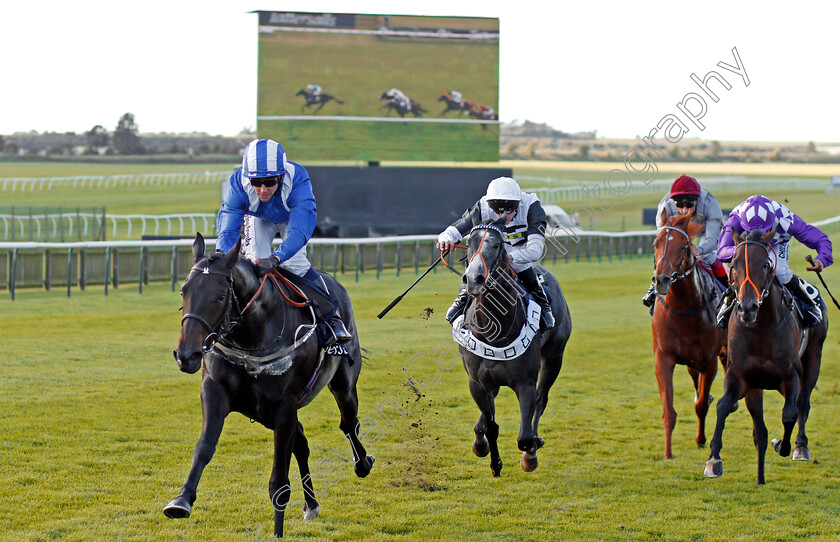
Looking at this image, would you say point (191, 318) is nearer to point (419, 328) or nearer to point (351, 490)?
point (351, 490)

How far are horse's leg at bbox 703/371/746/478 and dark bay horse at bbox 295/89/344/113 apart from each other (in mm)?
19799

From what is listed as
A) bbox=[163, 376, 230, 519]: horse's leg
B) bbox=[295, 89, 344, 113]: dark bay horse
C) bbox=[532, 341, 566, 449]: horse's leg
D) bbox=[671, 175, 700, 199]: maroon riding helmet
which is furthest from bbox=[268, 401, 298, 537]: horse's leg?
bbox=[295, 89, 344, 113]: dark bay horse

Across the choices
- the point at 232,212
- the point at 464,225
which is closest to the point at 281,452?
the point at 232,212

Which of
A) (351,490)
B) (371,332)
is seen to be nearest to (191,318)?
(351,490)

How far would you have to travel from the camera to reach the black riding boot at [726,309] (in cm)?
671

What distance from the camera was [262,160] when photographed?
5035mm

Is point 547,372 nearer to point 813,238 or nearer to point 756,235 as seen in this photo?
point 756,235

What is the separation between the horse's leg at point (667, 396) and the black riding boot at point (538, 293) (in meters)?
1.09

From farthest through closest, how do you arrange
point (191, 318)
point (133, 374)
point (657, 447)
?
1. point (133, 374)
2. point (657, 447)
3. point (191, 318)

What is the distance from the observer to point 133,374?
32.2 feet

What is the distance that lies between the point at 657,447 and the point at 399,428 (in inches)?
80.0

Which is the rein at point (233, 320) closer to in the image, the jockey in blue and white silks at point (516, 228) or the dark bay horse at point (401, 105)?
the jockey in blue and white silks at point (516, 228)

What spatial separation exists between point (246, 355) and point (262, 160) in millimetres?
1003

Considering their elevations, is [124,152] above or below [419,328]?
above
